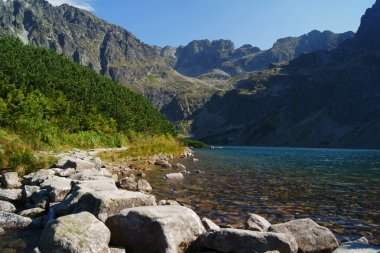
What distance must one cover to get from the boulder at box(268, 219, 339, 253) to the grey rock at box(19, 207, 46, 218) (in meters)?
9.69

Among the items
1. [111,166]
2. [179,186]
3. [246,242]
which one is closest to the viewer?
[246,242]

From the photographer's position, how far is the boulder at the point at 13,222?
1393 cm

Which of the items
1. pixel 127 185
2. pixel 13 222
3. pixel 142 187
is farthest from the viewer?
pixel 142 187

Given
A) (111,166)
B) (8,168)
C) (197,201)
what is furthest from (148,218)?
(111,166)

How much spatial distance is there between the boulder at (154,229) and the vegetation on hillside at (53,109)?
15947mm

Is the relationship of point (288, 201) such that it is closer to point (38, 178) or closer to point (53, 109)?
point (38, 178)

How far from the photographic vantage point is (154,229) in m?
11.0

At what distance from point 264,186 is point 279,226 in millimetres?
18315

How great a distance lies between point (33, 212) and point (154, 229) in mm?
7412

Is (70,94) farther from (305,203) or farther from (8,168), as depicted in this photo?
(305,203)

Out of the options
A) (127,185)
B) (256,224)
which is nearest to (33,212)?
(127,185)

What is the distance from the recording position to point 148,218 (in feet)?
36.9

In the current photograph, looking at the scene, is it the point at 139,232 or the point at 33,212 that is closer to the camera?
the point at 139,232

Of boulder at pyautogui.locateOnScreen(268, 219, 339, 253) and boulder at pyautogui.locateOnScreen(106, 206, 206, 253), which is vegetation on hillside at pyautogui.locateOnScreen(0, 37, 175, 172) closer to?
boulder at pyautogui.locateOnScreen(106, 206, 206, 253)
